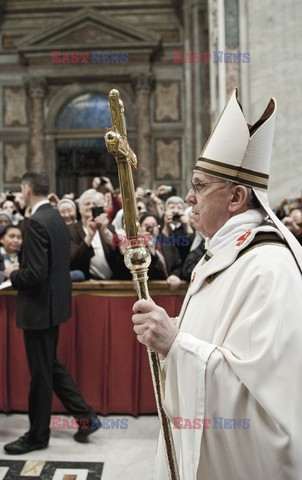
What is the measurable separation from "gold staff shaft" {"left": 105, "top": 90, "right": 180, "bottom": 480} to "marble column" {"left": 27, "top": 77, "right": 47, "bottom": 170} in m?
13.7

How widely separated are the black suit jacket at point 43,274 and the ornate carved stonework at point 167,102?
39.4 feet

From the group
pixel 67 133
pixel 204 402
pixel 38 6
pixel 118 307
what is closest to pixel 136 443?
pixel 118 307

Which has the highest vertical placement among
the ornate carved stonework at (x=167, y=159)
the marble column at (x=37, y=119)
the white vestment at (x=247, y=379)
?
the marble column at (x=37, y=119)

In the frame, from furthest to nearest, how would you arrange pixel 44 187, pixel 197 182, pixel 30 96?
pixel 30 96
pixel 44 187
pixel 197 182

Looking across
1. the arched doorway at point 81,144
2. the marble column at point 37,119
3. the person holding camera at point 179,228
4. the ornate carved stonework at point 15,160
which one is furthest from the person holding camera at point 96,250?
the ornate carved stonework at point 15,160

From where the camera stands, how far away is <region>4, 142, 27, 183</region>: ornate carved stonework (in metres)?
14.9

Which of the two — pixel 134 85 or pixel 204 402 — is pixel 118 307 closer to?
pixel 204 402

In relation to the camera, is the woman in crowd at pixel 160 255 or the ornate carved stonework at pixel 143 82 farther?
the ornate carved stonework at pixel 143 82

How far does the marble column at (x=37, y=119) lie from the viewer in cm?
1481

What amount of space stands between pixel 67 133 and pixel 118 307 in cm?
1164

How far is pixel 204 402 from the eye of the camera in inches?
58.6

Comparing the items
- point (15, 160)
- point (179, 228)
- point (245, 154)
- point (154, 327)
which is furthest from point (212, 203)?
point (15, 160)

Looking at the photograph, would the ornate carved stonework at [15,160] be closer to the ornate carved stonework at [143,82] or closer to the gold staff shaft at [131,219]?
the ornate carved stonework at [143,82]

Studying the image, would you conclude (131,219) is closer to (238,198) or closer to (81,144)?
(238,198)
